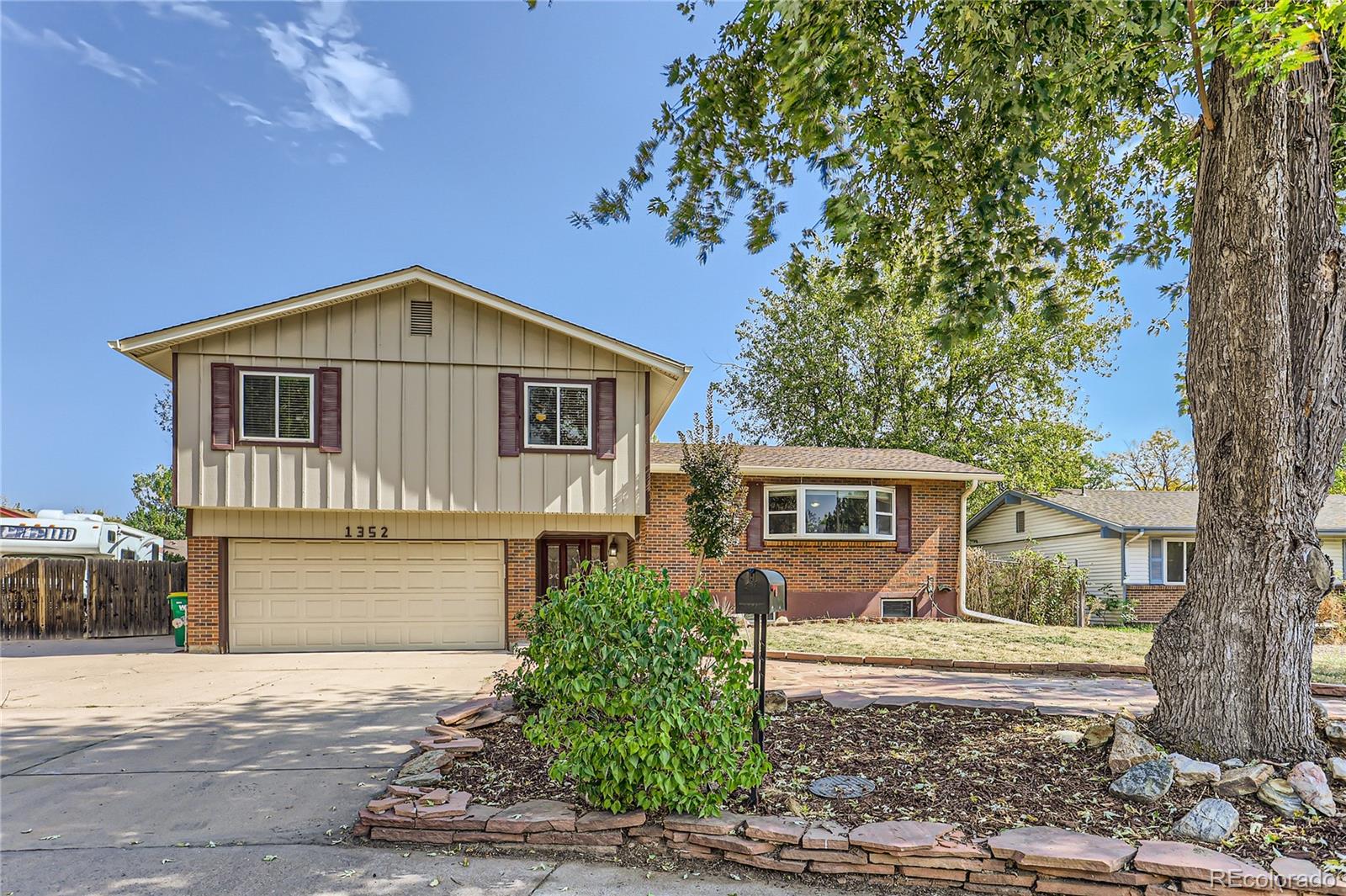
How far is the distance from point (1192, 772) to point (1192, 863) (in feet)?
3.16

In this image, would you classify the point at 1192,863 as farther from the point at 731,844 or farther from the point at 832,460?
the point at 832,460

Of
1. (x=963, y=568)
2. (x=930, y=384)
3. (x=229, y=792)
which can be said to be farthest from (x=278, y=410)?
(x=930, y=384)

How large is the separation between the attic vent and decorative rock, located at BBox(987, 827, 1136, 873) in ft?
34.4

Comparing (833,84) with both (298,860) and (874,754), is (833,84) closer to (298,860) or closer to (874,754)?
(874,754)

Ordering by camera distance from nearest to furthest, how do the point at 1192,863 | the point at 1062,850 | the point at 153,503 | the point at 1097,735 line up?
the point at 1192,863 < the point at 1062,850 < the point at 1097,735 < the point at 153,503

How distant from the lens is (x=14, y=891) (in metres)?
3.26

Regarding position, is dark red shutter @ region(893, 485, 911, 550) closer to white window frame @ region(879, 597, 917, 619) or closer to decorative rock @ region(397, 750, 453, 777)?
white window frame @ region(879, 597, 917, 619)

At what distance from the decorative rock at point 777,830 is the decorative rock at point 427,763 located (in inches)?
79.8

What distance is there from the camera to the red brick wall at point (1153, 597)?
17672 mm

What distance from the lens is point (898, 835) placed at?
340 centimetres

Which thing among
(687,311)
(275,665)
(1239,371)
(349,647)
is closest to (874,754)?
(1239,371)

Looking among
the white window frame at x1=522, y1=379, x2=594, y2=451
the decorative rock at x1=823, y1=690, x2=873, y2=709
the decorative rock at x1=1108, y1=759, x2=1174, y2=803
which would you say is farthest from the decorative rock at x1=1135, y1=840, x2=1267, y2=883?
the white window frame at x1=522, y1=379, x2=594, y2=451

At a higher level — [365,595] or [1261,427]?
[1261,427]

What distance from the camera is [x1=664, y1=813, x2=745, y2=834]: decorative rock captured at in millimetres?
3564
